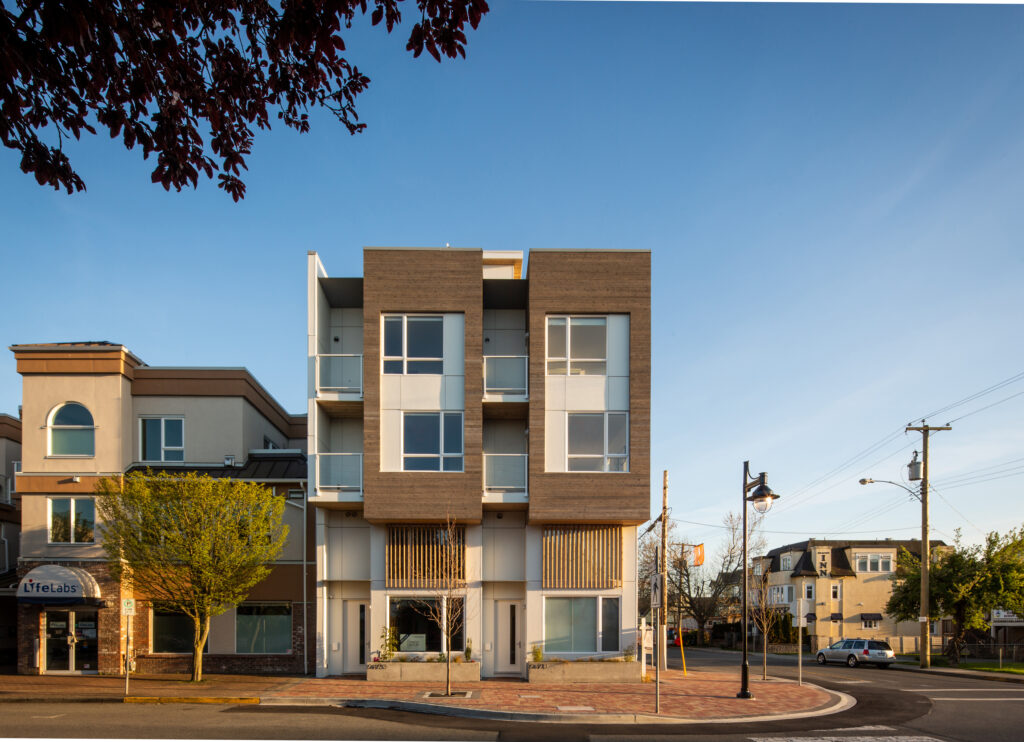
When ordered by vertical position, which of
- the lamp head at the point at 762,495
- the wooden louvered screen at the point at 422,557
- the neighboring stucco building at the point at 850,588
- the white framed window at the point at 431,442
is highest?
the white framed window at the point at 431,442

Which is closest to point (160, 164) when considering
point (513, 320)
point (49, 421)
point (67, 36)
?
point (67, 36)

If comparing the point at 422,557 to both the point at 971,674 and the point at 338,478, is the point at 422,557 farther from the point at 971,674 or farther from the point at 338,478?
the point at 971,674

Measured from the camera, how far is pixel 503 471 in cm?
2288

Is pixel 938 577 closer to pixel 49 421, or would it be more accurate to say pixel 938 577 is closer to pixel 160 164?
pixel 49 421

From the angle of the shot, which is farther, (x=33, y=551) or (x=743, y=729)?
(x=33, y=551)

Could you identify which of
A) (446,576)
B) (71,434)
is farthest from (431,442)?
(71,434)

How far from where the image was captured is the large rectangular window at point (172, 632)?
23844 millimetres

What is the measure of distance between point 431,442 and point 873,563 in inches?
1907

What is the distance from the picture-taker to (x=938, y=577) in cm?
3750

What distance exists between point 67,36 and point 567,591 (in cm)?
2039

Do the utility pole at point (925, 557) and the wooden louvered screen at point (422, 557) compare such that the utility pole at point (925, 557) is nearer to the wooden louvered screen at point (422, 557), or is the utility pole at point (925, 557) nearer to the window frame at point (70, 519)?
the wooden louvered screen at point (422, 557)

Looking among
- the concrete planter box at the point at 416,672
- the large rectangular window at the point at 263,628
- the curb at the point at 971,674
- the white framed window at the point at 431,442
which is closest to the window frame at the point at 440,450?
the white framed window at the point at 431,442

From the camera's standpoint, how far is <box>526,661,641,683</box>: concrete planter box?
2155cm

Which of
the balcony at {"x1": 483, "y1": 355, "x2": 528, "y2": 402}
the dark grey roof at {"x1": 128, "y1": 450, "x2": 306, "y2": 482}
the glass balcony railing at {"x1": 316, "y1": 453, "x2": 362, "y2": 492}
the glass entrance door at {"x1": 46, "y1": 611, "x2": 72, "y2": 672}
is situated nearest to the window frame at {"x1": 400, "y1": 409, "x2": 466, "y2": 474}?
the balcony at {"x1": 483, "y1": 355, "x2": 528, "y2": 402}
